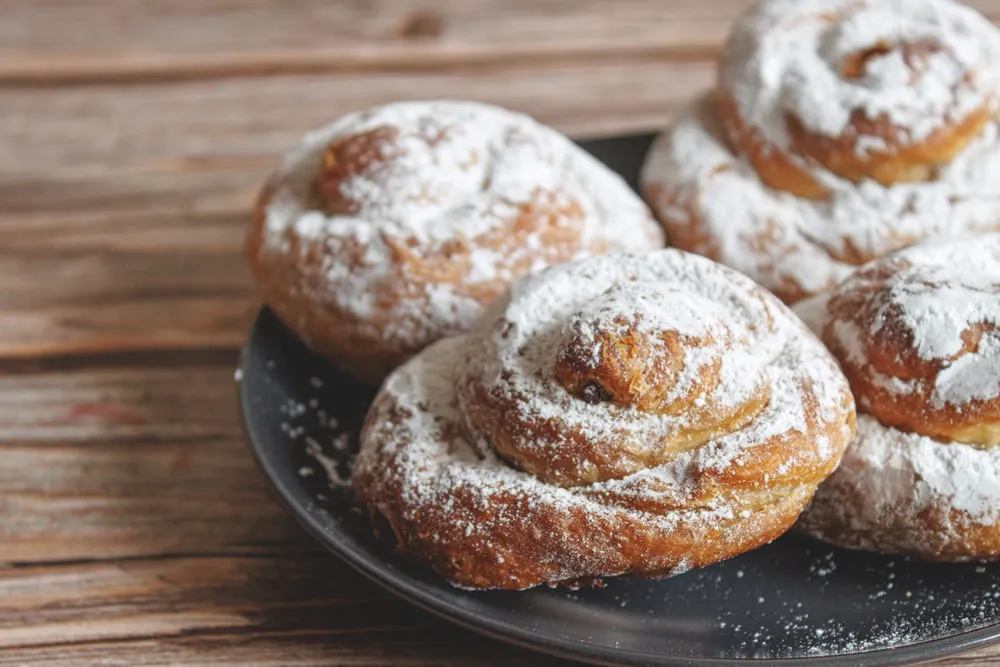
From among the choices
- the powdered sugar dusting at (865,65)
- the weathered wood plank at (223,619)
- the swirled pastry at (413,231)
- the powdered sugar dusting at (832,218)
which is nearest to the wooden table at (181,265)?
the weathered wood plank at (223,619)

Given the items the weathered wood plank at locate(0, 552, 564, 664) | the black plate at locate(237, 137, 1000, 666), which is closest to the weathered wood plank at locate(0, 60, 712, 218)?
the weathered wood plank at locate(0, 552, 564, 664)

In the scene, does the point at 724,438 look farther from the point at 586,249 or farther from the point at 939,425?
the point at 586,249

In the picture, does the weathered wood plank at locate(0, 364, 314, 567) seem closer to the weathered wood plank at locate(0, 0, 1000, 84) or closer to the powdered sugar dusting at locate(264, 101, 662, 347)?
the powdered sugar dusting at locate(264, 101, 662, 347)

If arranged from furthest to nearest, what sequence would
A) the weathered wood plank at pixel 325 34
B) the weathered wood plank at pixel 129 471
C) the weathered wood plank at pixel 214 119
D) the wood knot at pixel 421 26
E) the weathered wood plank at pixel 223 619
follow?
1. the wood knot at pixel 421 26
2. the weathered wood plank at pixel 325 34
3. the weathered wood plank at pixel 214 119
4. the weathered wood plank at pixel 129 471
5. the weathered wood plank at pixel 223 619

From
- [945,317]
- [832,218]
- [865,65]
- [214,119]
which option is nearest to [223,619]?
[945,317]

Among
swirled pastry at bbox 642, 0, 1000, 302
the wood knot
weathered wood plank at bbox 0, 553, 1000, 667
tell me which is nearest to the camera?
weathered wood plank at bbox 0, 553, 1000, 667

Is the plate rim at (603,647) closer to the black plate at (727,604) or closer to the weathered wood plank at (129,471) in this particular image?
the black plate at (727,604)

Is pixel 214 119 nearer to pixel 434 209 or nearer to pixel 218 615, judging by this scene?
pixel 434 209
